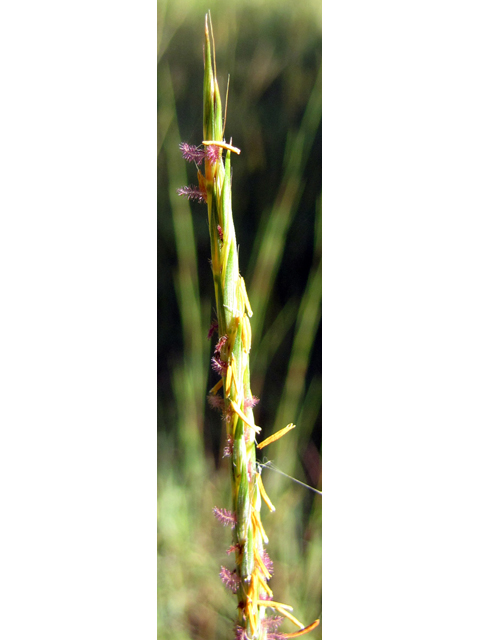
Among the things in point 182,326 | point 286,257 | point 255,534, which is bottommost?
point 255,534

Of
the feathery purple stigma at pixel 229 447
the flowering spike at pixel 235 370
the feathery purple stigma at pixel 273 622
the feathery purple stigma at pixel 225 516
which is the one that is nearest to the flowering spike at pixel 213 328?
the flowering spike at pixel 235 370

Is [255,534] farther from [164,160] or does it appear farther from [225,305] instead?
[164,160]

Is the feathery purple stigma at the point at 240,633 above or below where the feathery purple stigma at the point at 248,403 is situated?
below

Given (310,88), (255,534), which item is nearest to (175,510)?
(255,534)

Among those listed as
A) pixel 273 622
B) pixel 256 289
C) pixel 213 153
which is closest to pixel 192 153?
pixel 213 153

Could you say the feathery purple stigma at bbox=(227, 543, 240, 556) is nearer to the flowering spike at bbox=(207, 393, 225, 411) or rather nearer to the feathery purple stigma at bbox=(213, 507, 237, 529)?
the feathery purple stigma at bbox=(213, 507, 237, 529)

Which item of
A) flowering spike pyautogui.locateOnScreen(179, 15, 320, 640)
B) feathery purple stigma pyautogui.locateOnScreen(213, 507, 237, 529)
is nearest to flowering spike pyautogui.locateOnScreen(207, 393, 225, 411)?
flowering spike pyautogui.locateOnScreen(179, 15, 320, 640)

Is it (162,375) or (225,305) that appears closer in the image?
(225,305)

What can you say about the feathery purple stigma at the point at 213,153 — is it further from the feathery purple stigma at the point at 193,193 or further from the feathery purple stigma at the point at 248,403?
the feathery purple stigma at the point at 248,403
